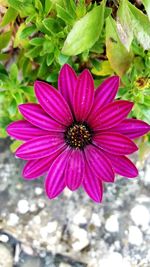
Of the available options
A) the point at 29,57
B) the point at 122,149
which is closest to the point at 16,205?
the point at 29,57

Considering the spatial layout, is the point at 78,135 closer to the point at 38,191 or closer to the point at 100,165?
the point at 100,165

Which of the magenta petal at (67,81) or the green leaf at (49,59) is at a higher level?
the green leaf at (49,59)

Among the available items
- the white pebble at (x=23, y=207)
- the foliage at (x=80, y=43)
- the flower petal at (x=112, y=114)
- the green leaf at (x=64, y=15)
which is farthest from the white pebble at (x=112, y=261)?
the green leaf at (x=64, y=15)

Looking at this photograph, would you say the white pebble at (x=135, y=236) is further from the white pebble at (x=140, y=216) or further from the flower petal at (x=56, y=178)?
the flower petal at (x=56, y=178)

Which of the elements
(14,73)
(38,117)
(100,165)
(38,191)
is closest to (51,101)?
(38,117)

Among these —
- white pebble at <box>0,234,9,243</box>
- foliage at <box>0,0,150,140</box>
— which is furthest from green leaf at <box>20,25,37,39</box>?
white pebble at <box>0,234,9,243</box>

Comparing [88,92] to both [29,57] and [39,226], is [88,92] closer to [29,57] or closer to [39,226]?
[29,57]
